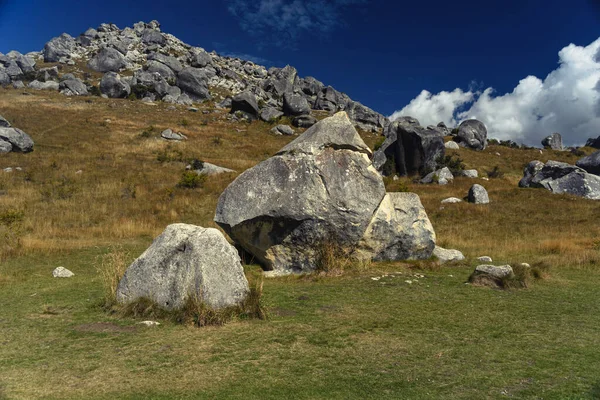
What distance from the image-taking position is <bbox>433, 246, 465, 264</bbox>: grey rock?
54.6ft

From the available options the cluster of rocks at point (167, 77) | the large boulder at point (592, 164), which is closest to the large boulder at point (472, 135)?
the cluster of rocks at point (167, 77)

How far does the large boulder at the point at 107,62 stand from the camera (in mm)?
107919

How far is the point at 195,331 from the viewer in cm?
834

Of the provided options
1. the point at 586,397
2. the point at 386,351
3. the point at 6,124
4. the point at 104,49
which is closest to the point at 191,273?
the point at 386,351

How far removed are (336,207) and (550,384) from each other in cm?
913

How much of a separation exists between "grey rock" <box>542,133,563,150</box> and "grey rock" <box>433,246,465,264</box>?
70594mm

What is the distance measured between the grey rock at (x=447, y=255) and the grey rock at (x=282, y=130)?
47.9 meters

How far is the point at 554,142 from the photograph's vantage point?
7494 cm

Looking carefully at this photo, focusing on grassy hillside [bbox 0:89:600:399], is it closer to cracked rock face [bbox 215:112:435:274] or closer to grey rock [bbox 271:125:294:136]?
cracked rock face [bbox 215:112:435:274]

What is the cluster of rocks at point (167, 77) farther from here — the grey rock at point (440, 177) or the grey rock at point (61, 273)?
the grey rock at point (61, 273)

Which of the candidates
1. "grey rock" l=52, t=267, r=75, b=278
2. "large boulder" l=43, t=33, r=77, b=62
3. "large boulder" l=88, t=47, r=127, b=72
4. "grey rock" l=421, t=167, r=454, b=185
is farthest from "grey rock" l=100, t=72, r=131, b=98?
"grey rock" l=52, t=267, r=75, b=278

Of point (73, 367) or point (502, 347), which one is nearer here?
point (73, 367)

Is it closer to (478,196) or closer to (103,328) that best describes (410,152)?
(478,196)

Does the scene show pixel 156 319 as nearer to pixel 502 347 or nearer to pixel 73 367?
pixel 73 367
